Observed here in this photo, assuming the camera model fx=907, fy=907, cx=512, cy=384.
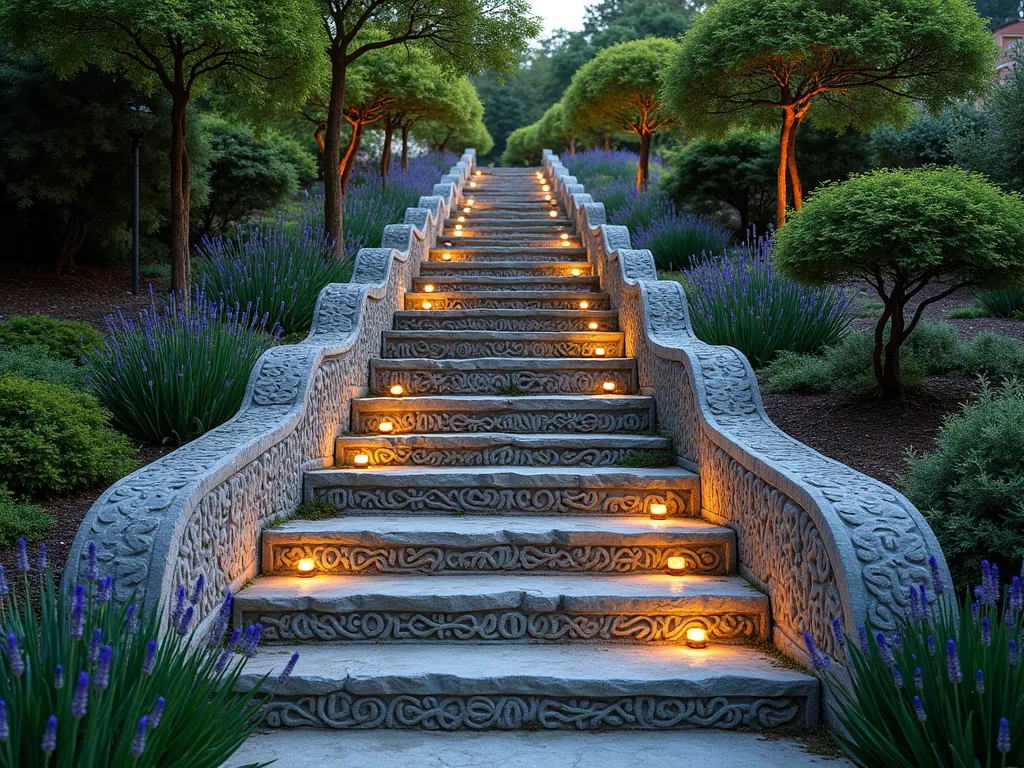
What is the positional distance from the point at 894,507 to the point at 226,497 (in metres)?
2.48

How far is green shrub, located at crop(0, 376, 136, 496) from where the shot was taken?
4445 millimetres

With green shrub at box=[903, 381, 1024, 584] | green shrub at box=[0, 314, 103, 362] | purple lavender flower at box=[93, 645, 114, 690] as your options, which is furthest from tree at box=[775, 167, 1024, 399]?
green shrub at box=[0, 314, 103, 362]

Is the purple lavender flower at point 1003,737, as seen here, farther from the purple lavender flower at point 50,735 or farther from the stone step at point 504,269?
the stone step at point 504,269

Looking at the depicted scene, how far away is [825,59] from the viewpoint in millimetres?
9242

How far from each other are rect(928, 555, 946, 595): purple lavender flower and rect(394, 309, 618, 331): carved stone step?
4275 mm

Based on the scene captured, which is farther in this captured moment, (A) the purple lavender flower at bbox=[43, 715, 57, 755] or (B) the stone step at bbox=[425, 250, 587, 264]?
(B) the stone step at bbox=[425, 250, 587, 264]

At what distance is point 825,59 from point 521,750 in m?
8.34

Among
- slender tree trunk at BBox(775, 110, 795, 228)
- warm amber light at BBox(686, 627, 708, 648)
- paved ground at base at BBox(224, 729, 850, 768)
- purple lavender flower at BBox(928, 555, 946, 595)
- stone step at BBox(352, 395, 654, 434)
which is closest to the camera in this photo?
purple lavender flower at BBox(928, 555, 946, 595)

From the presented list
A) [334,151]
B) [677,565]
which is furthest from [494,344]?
[334,151]

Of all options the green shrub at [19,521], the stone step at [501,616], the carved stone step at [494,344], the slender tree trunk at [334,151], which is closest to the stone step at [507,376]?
the carved stone step at [494,344]

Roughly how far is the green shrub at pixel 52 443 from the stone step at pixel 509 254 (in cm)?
459

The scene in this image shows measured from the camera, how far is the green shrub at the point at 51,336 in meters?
6.71

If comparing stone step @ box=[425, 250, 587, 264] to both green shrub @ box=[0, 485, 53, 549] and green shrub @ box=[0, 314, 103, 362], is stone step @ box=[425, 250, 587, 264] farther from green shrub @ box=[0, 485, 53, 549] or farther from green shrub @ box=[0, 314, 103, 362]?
green shrub @ box=[0, 485, 53, 549]

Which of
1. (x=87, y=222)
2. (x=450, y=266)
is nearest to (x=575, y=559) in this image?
(x=450, y=266)
